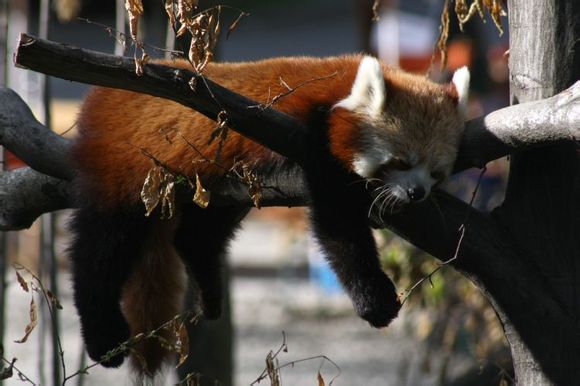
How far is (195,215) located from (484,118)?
49.8 inches

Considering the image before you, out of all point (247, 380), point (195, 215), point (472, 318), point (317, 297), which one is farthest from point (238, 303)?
point (195, 215)

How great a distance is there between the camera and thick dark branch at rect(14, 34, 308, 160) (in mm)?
1982

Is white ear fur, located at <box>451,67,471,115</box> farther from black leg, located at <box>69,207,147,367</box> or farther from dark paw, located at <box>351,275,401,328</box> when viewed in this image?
black leg, located at <box>69,207,147,367</box>

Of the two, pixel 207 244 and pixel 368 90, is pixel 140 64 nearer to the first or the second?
pixel 368 90

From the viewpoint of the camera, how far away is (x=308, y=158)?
2771mm

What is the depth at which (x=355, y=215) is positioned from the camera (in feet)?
9.67

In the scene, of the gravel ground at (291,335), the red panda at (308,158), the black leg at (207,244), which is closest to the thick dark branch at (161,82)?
the red panda at (308,158)

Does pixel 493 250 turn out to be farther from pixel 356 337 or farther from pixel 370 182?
pixel 356 337

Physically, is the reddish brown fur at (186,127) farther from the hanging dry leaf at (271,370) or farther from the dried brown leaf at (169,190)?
the hanging dry leaf at (271,370)

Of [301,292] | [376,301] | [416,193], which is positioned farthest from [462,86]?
[301,292]

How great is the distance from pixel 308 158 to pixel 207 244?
823mm

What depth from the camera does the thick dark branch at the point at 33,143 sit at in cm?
303

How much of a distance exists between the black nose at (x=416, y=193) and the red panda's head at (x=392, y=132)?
55 mm

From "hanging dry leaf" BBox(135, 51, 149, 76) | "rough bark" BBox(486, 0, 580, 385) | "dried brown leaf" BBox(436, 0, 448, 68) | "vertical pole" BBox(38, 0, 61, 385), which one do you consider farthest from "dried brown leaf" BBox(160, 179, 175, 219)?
"vertical pole" BBox(38, 0, 61, 385)
